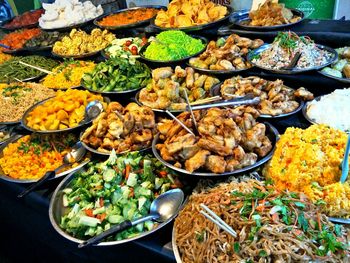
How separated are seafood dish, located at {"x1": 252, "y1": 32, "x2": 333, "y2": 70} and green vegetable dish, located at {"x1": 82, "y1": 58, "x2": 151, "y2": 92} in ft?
3.97

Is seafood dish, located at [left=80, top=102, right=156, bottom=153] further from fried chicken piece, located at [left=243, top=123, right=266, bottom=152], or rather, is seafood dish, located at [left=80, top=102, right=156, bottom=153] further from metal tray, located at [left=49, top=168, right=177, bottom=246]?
fried chicken piece, located at [left=243, top=123, right=266, bottom=152]

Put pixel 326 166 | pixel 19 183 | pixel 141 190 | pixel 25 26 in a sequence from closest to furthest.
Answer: pixel 326 166 → pixel 141 190 → pixel 19 183 → pixel 25 26

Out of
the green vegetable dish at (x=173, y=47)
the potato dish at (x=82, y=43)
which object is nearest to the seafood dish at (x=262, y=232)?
the green vegetable dish at (x=173, y=47)

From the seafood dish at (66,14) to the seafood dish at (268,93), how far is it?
3321 mm

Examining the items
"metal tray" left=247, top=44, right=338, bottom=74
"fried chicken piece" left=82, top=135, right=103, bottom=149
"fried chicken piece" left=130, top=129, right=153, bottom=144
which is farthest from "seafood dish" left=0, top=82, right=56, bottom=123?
"metal tray" left=247, top=44, right=338, bottom=74

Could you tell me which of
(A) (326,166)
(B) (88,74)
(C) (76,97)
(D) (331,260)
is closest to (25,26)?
(B) (88,74)

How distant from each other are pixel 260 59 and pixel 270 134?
3.84ft

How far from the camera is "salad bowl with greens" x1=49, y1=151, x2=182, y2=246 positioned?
2090 mm

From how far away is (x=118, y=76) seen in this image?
3.62m

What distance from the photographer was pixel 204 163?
213 centimetres

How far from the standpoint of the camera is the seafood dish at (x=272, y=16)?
12.0ft

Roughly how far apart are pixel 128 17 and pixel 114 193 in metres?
3.61

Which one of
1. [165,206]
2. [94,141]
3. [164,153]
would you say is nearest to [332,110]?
[164,153]

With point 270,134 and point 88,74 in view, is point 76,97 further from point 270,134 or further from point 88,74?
point 270,134
